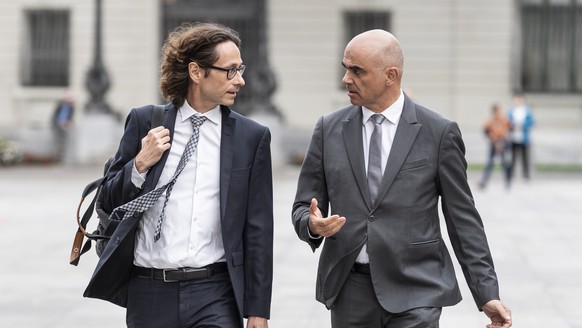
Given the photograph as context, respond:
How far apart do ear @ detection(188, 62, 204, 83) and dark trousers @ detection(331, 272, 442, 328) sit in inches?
Result: 40.4

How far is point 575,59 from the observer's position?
28.4 metres

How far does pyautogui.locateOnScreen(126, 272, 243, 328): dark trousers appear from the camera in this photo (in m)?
4.72

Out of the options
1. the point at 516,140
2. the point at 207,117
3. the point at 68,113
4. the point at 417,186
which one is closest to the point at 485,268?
the point at 417,186

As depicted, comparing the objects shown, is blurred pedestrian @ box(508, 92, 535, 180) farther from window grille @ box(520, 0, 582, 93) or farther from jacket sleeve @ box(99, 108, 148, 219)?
jacket sleeve @ box(99, 108, 148, 219)

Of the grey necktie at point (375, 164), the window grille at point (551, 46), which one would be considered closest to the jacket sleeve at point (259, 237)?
the grey necktie at point (375, 164)

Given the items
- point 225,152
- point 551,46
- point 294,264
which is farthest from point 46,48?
point 225,152

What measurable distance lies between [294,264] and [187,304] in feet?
23.6

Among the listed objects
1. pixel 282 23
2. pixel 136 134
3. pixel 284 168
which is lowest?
pixel 284 168

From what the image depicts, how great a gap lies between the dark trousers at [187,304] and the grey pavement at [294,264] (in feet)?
13.3

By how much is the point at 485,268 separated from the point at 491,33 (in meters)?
24.2

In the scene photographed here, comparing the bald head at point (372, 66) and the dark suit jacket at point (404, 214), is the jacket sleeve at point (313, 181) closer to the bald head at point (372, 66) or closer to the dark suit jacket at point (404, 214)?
the dark suit jacket at point (404, 214)

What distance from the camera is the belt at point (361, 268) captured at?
4.79m

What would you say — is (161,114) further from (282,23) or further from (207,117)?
(282,23)

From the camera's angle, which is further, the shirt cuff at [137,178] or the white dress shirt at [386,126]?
the white dress shirt at [386,126]
